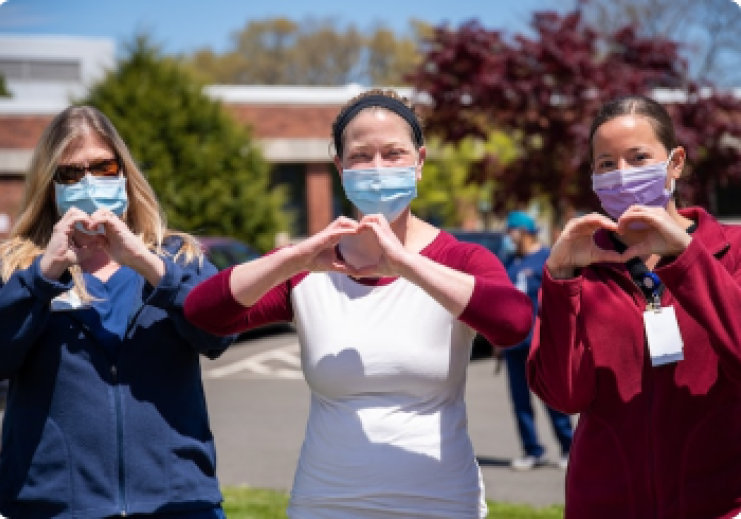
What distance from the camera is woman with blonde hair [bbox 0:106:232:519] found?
9.97ft

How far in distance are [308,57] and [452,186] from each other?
2182cm

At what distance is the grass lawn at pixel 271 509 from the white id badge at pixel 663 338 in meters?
3.90

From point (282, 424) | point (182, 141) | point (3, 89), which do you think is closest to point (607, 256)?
point (282, 424)

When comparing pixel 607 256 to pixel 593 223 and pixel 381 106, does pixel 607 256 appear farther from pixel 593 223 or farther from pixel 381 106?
pixel 381 106

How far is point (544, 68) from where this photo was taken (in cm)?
1752

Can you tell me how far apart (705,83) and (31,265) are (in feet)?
55.4

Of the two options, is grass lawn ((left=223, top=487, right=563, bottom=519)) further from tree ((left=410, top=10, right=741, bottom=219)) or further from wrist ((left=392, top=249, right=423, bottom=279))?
tree ((left=410, top=10, right=741, bottom=219))

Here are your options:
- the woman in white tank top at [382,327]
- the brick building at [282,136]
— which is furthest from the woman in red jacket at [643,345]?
the brick building at [282,136]

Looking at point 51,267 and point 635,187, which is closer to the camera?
point 635,187

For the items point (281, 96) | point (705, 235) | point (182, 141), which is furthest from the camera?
point (281, 96)

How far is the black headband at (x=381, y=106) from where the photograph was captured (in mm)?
2930

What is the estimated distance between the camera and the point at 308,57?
51.7 m

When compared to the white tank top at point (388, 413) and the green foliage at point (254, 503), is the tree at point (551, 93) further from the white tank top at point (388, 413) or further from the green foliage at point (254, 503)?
the white tank top at point (388, 413)

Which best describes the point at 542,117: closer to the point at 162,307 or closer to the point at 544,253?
the point at 544,253
